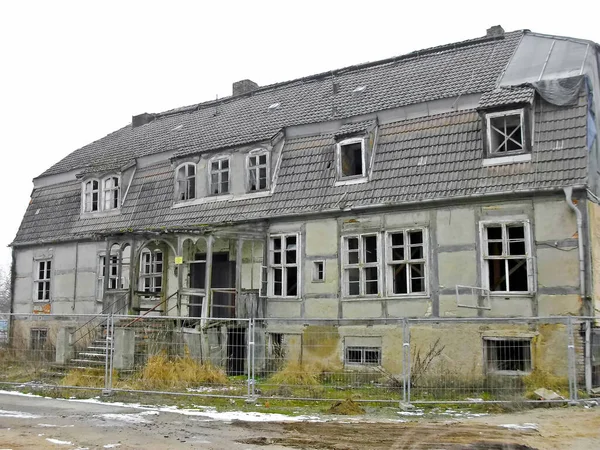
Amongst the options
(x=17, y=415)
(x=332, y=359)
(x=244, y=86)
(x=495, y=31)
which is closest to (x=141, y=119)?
(x=244, y=86)

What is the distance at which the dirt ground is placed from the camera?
9047 mm

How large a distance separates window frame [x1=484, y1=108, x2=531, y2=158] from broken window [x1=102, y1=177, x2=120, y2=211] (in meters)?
13.5

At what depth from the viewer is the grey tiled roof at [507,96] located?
15406mm

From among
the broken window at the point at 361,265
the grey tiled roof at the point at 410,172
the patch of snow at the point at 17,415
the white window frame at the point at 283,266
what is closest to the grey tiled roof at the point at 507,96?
the grey tiled roof at the point at 410,172

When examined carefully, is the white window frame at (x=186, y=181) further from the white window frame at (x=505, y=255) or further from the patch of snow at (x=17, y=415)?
the patch of snow at (x=17, y=415)

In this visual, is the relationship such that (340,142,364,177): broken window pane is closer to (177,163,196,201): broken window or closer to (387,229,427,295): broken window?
(387,229,427,295): broken window

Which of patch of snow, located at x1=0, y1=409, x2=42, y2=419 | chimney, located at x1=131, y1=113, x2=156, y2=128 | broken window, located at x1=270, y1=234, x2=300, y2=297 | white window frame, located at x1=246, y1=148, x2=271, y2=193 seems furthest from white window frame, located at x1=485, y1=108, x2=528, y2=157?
chimney, located at x1=131, y1=113, x2=156, y2=128

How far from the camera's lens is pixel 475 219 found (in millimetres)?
15539

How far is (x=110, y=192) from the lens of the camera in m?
24.1

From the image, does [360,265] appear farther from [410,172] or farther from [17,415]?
[17,415]

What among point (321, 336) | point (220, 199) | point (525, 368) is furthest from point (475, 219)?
point (220, 199)

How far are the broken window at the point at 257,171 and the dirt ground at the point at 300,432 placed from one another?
364 inches

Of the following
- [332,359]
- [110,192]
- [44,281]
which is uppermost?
[110,192]

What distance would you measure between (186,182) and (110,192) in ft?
12.8
